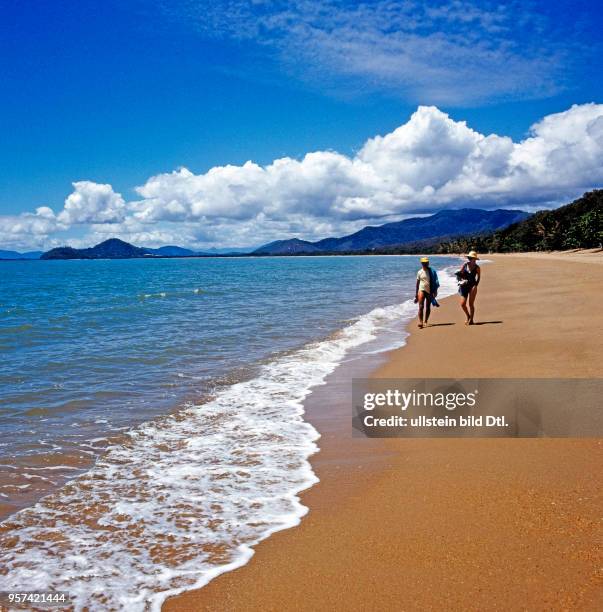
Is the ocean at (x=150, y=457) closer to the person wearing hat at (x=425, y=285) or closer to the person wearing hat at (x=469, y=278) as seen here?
the person wearing hat at (x=425, y=285)

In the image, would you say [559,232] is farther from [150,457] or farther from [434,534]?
[434,534]

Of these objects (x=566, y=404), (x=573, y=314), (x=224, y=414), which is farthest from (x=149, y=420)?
(x=573, y=314)

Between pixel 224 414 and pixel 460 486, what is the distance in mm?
4090

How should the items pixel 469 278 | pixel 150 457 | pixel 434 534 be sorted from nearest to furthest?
1. pixel 434 534
2. pixel 150 457
3. pixel 469 278
